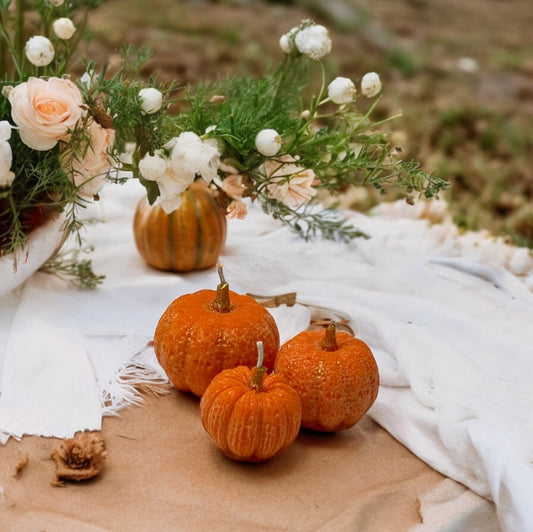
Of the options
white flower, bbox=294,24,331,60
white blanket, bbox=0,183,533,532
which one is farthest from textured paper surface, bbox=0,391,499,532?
white flower, bbox=294,24,331,60

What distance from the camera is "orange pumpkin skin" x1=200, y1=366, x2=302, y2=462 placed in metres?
1.01

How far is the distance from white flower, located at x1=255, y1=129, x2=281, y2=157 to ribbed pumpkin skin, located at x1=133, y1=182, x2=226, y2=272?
334 mm

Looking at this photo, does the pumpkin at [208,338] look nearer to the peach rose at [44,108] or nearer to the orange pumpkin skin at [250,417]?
the orange pumpkin skin at [250,417]

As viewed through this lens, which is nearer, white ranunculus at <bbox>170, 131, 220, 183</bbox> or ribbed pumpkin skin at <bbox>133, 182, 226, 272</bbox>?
white ranunculus at <bbox>170, 131, 220, 183</bbox>

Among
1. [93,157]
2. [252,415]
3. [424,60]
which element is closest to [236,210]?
[93,157]

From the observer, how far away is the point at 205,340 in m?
1.15

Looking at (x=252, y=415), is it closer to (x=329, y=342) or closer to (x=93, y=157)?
(x=329, y=342)

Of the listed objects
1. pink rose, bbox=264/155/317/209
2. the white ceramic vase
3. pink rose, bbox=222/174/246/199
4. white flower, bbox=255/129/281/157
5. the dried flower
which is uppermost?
white flower, bbox=255/129/281/157

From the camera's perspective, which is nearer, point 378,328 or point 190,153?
point 190,153

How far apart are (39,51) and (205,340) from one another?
566mm

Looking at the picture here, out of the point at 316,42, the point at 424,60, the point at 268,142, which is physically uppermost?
the point at 316,42

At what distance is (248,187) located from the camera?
142 centimetres

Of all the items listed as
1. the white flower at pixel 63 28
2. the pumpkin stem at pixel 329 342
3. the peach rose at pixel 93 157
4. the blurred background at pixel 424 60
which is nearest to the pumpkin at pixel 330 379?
the pumpkin stem at pixel 329 342

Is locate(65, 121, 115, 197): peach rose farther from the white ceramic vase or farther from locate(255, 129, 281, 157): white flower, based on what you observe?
locate(255, 129, 281, 157): white flower
